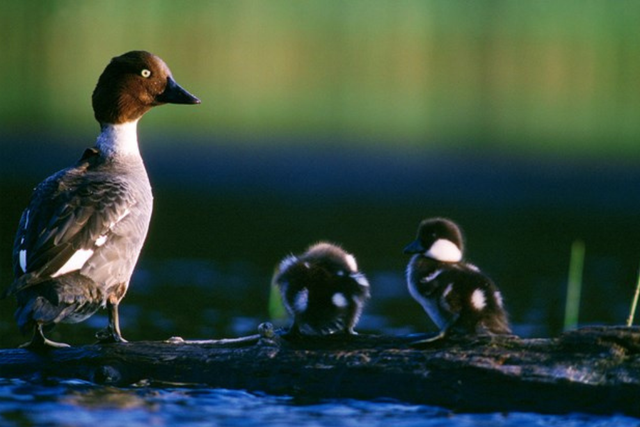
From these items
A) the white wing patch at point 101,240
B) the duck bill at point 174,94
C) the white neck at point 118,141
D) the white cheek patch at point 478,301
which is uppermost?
the duck bill at point 174,94

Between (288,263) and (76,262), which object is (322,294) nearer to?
(288,263)

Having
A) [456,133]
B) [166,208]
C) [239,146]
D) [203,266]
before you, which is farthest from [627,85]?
[203,266]

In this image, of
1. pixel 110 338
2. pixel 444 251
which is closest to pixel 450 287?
pixel 444 251

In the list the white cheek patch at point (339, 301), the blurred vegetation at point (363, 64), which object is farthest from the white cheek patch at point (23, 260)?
the blurred vegetation at point (363, 64)

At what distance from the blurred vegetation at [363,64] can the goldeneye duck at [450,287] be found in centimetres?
1123

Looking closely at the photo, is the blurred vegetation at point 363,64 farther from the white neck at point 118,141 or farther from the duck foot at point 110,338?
the duck foot at point 110,338

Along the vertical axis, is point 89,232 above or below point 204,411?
above

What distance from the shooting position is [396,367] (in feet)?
20.3

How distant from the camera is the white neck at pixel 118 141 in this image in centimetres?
783

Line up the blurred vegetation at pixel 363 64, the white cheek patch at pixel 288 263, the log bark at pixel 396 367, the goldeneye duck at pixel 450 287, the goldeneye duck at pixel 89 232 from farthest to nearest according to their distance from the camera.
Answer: the blurred vegetation at pixel 363 64
the white cheek patch at pixel 288 263
the goldeneye duck at pixel 450 287
the goldeneye duck at pixel 89 232
the log bark at pixel 396 367

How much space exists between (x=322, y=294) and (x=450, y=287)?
63 cm

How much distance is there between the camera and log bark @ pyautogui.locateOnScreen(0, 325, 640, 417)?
19.6 feet

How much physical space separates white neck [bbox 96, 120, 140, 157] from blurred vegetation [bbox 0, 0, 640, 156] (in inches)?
404

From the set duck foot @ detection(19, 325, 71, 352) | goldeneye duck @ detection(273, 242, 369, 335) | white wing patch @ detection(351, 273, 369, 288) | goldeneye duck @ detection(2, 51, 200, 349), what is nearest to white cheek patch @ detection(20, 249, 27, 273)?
goldeneye duck @ detection(2, 51, 200, 349)
